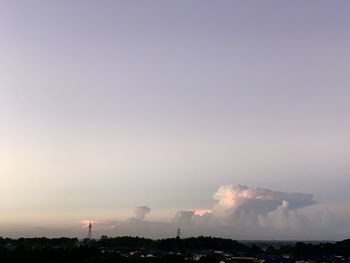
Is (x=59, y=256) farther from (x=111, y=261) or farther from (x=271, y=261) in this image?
(x=271, y=261)

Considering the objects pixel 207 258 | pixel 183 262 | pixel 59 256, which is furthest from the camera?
pixel 59 256

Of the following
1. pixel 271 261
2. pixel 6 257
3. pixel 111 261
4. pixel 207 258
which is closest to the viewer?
pixel 111 261

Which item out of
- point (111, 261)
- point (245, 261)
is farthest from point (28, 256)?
point (245, 261)

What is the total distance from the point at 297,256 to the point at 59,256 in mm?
115989

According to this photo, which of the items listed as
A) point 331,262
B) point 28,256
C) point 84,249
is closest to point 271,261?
point 331,262

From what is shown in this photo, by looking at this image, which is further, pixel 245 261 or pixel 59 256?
pixel 245 261

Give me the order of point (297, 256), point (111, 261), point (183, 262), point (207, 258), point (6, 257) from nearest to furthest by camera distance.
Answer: point (183, 262)
point (111, 261)
point (207, 258)
point (6, 257)
point (297, 256)

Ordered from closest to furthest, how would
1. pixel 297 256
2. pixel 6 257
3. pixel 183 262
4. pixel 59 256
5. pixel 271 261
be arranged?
pixel 183 262, pixel 59 256, pixel 6 257, pixel 271 261, pixel 297 256

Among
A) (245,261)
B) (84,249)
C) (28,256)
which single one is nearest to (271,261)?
(245,261)

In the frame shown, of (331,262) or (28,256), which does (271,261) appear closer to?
(331,262)

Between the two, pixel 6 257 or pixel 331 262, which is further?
pixel 331 262

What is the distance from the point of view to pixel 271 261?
155875 mm

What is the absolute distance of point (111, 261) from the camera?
102 metres

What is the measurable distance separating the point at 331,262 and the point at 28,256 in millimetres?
107420
